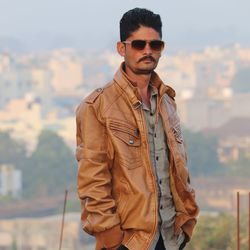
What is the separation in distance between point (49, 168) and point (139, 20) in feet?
140

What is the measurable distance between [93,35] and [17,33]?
Answer: 1155cm

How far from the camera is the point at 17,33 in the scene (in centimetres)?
10831

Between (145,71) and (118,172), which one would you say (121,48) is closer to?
(145,71)

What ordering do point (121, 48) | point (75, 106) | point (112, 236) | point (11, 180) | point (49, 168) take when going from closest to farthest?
1. point (112, 236)
2. point (121, 48)
3. point (49, 168)
4. point (11, 180)
5. point (75, 106)

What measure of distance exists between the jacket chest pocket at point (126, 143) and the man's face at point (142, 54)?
11 centimetres

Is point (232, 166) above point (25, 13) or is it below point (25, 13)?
below

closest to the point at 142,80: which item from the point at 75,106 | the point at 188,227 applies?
the point at 188,227

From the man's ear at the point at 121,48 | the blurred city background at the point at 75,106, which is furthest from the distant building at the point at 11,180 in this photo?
the man's ear at the point at 121,48

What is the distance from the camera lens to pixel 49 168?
4475 cm

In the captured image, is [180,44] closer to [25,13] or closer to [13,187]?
[25,13]

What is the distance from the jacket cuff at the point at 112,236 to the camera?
2088 millimetres

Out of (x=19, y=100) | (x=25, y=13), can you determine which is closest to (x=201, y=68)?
(x=19, y=100)

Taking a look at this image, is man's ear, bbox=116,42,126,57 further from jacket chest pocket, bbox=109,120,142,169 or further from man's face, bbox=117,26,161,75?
jacket chest pocket, bbox=109,120,142,169

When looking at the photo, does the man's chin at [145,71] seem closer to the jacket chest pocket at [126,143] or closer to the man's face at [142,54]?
the man's face at [142,54]
